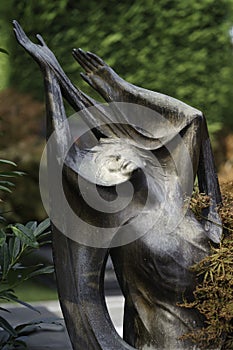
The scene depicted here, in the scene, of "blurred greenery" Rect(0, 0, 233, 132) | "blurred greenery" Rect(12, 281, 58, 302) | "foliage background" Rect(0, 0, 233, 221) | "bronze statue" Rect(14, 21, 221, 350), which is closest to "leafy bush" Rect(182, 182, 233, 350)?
"bronze statue" Rect(14, 21, 221, 350)

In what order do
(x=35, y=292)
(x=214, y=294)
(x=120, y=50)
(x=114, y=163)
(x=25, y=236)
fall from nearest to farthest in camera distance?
(x=214, y=294), (x=114, y=163), (x=25, y=236), (x=35, y=292), (x=120, y=50)

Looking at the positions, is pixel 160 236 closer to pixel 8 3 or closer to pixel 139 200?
pixel 139 200

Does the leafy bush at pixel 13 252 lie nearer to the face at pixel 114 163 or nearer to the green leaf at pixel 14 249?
the green leaf at pixel 14 249

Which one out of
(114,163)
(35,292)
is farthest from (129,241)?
(35,292)

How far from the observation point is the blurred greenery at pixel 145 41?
7.57 meters

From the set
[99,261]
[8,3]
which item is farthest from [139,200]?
[8,3]

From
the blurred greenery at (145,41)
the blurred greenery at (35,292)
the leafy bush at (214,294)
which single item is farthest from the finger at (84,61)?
the blurred greenery at (145,41)

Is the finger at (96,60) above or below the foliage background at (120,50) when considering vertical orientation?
below

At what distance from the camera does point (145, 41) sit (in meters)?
7.80

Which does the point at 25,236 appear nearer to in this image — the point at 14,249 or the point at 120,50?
the point at 14,249

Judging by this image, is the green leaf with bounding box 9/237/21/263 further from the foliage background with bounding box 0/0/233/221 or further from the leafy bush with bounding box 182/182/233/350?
the foliage background with bounding box 0/0/233/221

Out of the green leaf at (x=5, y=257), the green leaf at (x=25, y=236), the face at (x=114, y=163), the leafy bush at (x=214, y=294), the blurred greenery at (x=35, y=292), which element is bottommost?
the blurred greenery at (x=35, y=292)

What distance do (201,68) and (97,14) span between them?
1.37m

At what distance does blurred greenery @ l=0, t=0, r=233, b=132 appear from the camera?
7566mm
